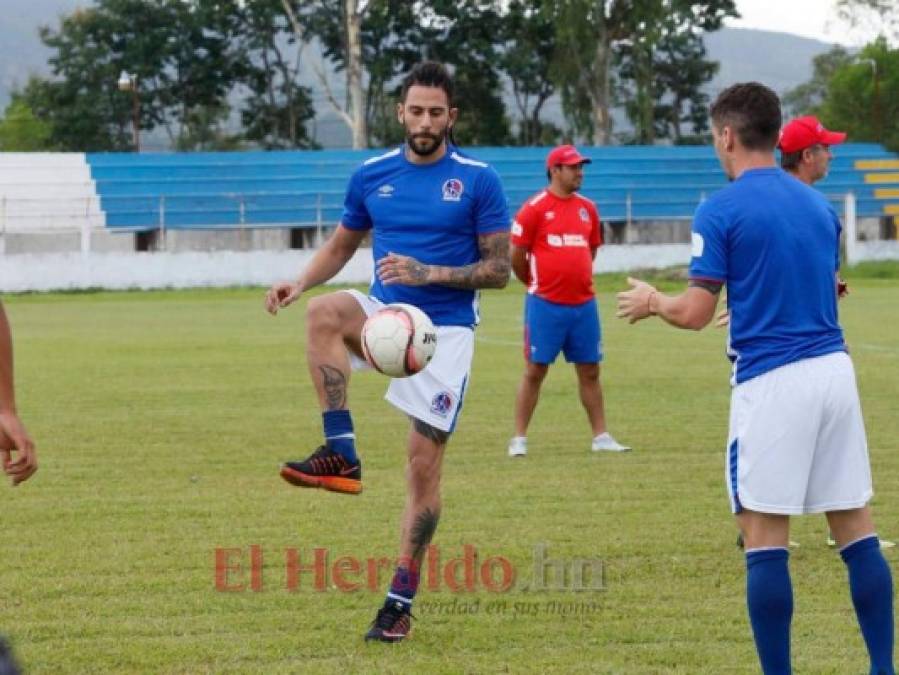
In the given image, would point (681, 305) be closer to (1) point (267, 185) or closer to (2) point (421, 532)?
(2) point (421, 532)

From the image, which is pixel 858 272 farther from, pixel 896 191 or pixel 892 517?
pixel 892 517

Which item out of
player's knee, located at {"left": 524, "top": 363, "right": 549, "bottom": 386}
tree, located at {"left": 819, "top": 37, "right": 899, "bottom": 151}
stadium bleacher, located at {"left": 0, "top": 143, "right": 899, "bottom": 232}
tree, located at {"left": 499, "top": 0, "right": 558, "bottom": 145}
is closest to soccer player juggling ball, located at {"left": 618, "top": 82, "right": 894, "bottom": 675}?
player's knee, located at {"left": 524, "top": 363, "right": 549, "bottom": 386}

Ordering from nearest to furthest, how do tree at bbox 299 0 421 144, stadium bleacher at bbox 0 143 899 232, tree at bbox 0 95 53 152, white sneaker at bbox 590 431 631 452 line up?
white sneaker at bbox 590 431 631 452 < stadium bleacher at bbox 0 143 899 232 < tree at bbox 299 0 421 144 < tree at bbox 0 95 53 152

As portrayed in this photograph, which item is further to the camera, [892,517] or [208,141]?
[208,141]

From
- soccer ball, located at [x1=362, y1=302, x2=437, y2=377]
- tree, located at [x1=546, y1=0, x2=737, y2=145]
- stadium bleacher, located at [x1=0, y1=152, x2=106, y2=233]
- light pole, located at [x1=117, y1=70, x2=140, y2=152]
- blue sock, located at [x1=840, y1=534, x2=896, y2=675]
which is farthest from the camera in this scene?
tree, located at [x1=546, y1=0, x2=737, y2=145]

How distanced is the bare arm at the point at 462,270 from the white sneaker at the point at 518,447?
539cm

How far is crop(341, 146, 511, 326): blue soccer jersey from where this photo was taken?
7012 millimetres

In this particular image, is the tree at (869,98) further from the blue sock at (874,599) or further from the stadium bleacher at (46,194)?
the blue sock at (874,599)

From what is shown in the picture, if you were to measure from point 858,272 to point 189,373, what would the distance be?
81.8ft

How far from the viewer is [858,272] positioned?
134 ft

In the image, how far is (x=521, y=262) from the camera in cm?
1273

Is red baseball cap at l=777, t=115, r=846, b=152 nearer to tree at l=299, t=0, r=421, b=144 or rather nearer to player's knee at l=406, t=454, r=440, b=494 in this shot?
player's knee at l=406, t=454, r=440, b=494

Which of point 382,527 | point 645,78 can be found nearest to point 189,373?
point 382,527

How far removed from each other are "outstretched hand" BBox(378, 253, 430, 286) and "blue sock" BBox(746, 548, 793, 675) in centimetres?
196
